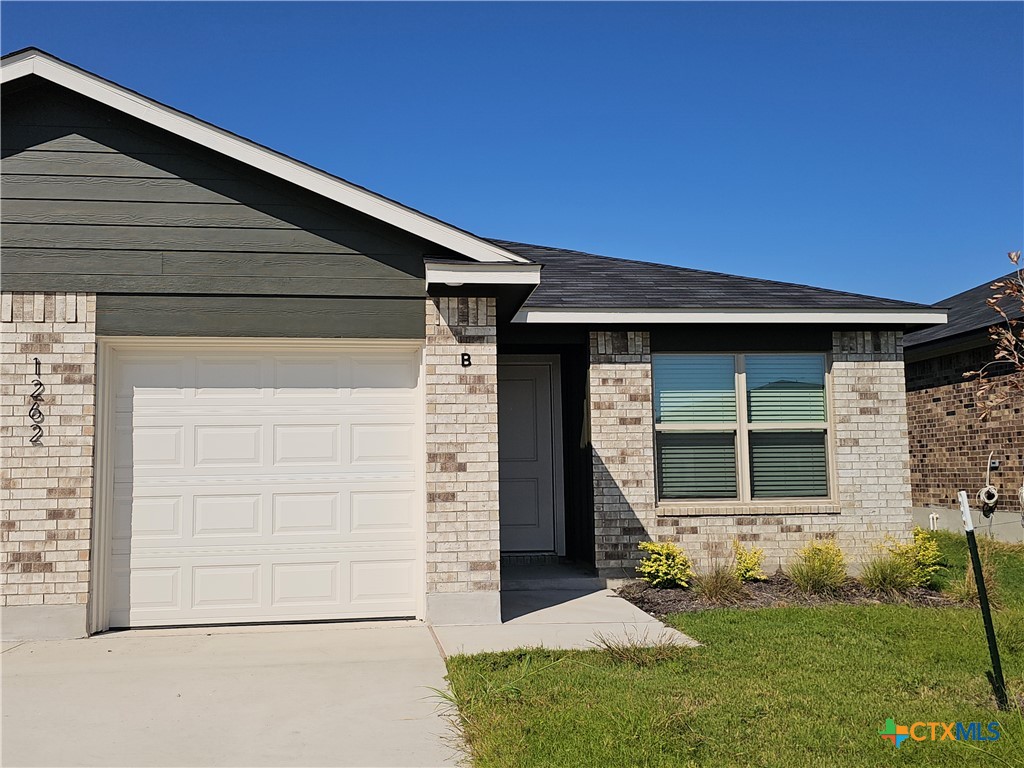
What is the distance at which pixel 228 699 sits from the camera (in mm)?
5434

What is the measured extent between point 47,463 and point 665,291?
6.99 meters

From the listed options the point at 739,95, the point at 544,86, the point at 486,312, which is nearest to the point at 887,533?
the point at 486,312

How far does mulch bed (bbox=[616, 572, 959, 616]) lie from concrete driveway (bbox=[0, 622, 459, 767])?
2.54 m

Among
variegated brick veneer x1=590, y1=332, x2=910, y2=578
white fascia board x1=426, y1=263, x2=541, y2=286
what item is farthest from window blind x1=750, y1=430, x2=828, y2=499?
white fascia board x1=426, y1=263, x2=541, y2=286

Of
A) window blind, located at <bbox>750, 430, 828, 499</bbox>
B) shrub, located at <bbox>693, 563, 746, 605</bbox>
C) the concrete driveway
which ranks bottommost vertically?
the concrete driveway

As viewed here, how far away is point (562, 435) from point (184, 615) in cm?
527

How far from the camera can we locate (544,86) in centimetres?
1244

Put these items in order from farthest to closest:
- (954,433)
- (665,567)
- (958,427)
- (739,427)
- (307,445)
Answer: (954,433), (958,427), (739,427), (665,567), (307,445)

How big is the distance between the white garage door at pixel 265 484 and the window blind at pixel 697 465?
135 inches

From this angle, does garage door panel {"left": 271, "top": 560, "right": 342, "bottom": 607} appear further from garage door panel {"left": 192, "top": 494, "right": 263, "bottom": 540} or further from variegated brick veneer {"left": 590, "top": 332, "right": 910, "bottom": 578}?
variegated brick veneer {"left": 590, "top": 332, "right": 910, "bottom": 578}

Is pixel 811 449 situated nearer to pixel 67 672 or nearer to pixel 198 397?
pixel 198 397

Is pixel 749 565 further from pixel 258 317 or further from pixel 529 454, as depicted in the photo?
pixel 258 317

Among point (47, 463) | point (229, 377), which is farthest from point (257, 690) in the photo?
point (229, 377)

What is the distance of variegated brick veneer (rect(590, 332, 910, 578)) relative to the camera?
391 inches
